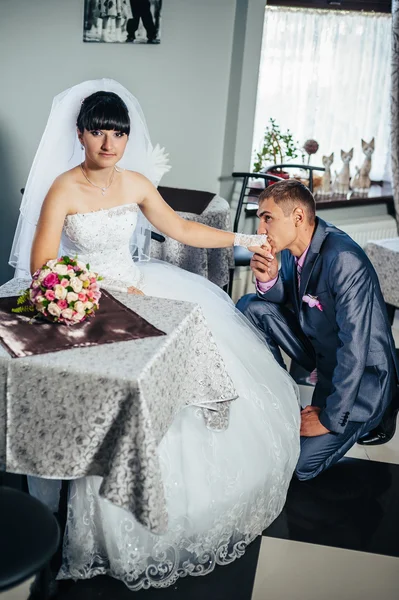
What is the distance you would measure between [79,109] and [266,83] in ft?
10.6

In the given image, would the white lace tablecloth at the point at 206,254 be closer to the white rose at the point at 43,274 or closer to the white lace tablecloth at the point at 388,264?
the white lace tablecloth at the point at 388,264

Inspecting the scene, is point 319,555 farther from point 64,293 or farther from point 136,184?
point 136,184

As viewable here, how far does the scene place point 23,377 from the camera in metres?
1.76

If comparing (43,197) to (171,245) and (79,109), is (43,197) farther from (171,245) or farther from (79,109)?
(171,245)

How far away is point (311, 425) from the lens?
2.77m

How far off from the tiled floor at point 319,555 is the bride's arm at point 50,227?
3.58 feet

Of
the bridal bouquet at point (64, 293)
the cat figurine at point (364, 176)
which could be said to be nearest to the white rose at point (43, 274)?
the bridal bouquet at point (64, 293)

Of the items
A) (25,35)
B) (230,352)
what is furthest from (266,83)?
(230,352)

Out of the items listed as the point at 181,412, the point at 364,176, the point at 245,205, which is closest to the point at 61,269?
the point at 181,412

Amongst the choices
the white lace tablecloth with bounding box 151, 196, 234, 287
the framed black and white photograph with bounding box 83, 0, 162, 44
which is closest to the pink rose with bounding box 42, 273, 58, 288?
the white lace tablecloth with bounding box 151, 196, 234, 287

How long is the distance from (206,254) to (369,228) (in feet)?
8.39

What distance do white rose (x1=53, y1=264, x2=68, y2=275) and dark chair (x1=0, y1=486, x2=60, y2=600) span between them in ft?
1.97

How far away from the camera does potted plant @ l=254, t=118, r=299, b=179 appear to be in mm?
5551

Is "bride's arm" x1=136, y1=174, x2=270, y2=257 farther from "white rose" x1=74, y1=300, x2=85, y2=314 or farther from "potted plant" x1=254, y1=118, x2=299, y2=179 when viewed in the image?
"potted plant" x1=254, y1=118, x2=299, y2=179
